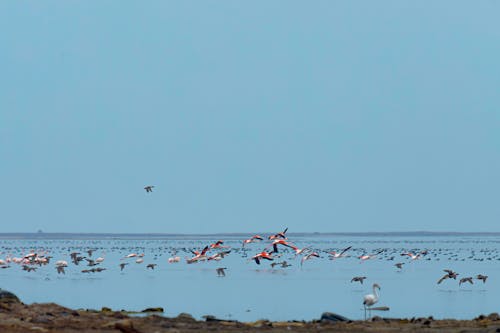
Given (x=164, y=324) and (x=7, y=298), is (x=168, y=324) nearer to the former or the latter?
(x=164, y=324)

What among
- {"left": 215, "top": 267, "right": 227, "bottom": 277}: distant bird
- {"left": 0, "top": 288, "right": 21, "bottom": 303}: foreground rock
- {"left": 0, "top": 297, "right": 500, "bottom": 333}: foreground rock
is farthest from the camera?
{"left": 215, "top": 267, "right": 227, "bottom": 277}: distant bird

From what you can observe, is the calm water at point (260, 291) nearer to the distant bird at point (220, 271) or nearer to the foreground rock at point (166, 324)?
the distant bird at point (220, 271)

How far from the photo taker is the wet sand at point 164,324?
765 inches

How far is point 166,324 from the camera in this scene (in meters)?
20.7

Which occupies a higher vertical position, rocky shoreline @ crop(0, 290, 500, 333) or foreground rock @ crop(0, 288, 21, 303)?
foreground rock @ crop(0, 288, 21, 303)

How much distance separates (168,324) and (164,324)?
8cm

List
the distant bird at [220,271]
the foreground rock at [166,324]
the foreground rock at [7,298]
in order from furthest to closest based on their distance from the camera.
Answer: the distant bird at [220,271]
the foreground rock at [7,298]
the foreground rock at [166,324]

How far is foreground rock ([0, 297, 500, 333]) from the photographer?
19.4 meters

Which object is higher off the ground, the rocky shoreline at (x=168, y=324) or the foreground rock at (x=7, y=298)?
the foreground rock at (x=7, y=298)

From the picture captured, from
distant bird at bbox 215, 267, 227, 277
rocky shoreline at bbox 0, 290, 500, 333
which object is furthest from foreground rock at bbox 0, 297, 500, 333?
distant bird at bbox 215, 267, 227, 277

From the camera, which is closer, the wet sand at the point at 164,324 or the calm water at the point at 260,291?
the wet sand at the point at 164,324

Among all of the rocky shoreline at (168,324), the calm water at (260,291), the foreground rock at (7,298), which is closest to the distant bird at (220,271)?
the calm water at (260,291)

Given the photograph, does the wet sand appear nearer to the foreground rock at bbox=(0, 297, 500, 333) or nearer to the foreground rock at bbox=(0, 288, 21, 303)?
the foreground rock at bbox=(0, 297, 500, 333)

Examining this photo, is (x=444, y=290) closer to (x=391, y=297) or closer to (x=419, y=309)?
(x=391, y=297)
